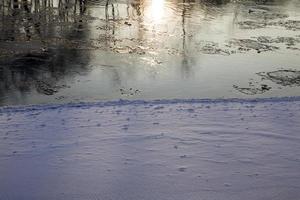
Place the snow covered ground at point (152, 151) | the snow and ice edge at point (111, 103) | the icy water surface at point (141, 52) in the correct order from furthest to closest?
the icy water surface at point (141, 52) < the snow and ice edge at point (111, 103) < the snow covered ground at point (152, 151)

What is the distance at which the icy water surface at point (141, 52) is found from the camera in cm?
967

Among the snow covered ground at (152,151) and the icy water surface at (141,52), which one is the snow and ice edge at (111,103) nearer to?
the snow covered ground at (152,151)

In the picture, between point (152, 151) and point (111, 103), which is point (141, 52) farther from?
point (152, 151)

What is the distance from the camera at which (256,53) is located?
12.9 m

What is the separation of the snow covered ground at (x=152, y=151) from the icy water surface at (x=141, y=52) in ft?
5.79

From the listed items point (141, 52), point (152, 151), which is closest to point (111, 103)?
point (152, 151)

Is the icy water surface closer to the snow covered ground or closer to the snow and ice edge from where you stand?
the snow and ice edge

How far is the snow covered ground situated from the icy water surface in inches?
69.5

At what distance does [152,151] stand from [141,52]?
6.86 meters

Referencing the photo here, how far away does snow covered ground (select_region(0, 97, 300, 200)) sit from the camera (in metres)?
5.07

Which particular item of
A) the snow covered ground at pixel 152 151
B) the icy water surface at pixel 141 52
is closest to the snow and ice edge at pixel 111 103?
the snow covered ground at pixel 152 151

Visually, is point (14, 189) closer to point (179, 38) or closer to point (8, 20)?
point (179, 38)

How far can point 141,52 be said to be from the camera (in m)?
12.6

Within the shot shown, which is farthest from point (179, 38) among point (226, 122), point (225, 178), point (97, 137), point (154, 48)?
point (225, 178)
